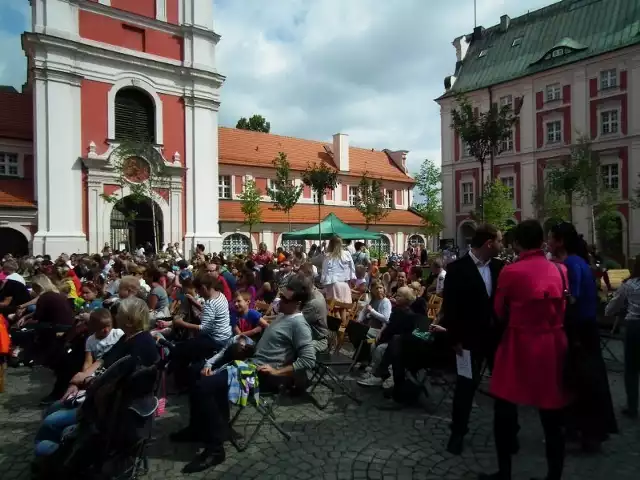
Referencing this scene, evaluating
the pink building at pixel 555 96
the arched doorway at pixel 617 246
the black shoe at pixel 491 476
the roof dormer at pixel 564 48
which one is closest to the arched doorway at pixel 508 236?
the black shoe at pixel 491 476

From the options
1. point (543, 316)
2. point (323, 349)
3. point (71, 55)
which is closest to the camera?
point (543, 316)

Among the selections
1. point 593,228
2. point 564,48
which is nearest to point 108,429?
point 593,228

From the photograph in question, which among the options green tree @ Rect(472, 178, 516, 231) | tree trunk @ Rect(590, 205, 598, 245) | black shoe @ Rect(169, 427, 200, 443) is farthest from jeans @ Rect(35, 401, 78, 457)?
tree trunk @ Rect(590, 205, 598, 245)

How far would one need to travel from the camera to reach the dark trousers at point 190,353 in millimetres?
5379

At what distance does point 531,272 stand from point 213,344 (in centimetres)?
342

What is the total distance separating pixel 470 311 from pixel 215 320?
2.77 meters

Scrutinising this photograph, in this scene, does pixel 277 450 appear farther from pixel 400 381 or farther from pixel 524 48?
pixel 524 48

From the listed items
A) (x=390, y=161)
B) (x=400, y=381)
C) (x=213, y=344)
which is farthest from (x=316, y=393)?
(x=390, y=161)

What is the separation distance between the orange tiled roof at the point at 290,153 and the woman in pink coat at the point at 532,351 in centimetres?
3260

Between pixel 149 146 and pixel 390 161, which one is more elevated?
pixel 390 161

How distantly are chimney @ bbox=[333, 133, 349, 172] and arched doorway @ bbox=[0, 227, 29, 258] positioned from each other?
25.4m

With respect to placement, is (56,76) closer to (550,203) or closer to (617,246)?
(550,203)

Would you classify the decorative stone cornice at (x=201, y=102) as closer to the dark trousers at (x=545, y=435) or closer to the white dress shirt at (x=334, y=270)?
the white dress shirt at (x=334, y=270)

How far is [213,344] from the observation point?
5.38 m
